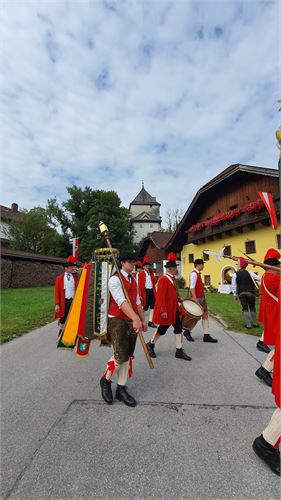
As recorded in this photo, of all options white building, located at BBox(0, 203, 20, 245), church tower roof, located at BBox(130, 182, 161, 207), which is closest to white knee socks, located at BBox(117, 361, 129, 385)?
white building, located at BBox(0, 203, 20, 245)

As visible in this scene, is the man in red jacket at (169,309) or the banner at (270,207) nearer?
the banner at (270,207)

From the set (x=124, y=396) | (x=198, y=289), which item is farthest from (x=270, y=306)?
(x=124, y=396)

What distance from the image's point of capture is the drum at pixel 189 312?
5.09 metres

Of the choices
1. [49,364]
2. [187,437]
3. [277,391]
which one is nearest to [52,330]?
[49,364]

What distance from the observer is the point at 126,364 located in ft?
11.0

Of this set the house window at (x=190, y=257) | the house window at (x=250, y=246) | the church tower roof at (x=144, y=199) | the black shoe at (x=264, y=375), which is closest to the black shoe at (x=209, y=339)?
the black shoe at (x=264, y=375)

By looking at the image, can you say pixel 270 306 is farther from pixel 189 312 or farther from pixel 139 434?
pixel 139 434

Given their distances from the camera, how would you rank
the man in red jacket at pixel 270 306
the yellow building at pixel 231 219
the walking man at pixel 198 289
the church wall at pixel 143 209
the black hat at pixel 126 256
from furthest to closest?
the church wall at pixel 143 209 → the yellow building at pixel 231 219 → the walking man at pixel 198 289 → the man in red jacket at pixel 270 306 → the black hat at pixel 126 256

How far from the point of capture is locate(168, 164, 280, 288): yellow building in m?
14.9

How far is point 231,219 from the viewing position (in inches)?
671

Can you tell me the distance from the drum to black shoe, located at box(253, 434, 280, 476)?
2912 mm

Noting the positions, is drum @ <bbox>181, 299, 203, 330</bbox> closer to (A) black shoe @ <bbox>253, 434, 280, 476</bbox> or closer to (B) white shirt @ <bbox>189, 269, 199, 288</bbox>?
(B) white shirt @ <bbox>189, 269, 199, 288</bbox>

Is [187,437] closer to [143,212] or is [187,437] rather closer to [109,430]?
[109,430]

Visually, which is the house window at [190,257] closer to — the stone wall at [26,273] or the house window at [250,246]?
the house window at [250,246]
